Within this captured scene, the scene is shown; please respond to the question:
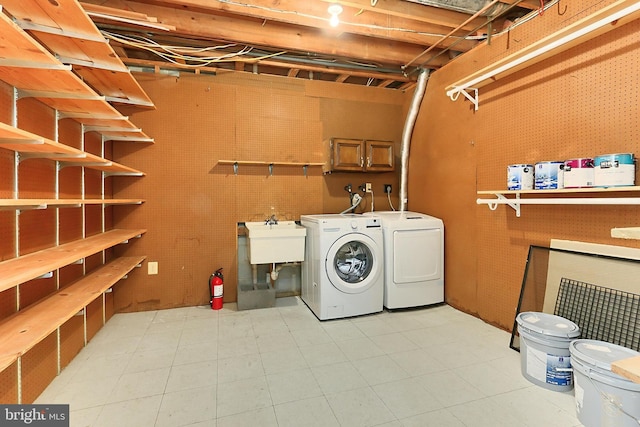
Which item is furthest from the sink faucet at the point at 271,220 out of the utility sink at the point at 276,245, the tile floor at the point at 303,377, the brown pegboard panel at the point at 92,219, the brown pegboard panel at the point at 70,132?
the brown pegboard panel at the point at 70,132

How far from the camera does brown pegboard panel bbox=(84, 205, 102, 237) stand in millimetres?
2562

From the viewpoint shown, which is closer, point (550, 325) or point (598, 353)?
point (598, 353)

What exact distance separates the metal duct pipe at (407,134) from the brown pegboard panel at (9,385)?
3479 mm

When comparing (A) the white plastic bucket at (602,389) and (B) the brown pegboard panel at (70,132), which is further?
(B) the brown pegboard panel at (70,132)

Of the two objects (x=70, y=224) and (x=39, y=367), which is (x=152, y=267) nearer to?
(x=70, y=224)

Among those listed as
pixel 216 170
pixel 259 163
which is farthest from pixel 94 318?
pixel 259 163

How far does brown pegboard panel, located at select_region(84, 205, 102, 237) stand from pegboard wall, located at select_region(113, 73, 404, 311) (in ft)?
1.15

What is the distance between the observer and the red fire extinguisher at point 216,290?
127 inches

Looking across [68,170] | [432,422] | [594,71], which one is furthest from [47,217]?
[594,71]

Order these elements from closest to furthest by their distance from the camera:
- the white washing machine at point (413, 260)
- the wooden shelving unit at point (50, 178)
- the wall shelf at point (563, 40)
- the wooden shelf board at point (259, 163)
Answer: the wooden shelving unit at point (50, 178)
the wall shelf at point (563, 40)
the white washing machine at point (413, 260)
the wooden shelf board at point (259, 163)

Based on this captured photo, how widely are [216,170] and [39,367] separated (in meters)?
2.16

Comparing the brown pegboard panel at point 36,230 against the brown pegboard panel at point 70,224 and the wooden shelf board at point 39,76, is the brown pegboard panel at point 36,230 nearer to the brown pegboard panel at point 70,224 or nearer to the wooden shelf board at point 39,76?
the brown pegboard panel at point 70,224

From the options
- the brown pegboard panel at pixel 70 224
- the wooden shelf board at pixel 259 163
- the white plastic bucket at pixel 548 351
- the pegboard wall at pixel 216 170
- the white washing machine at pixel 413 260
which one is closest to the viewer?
the white plastic bucket at pixel 548 351

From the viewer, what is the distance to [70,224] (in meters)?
2.28
